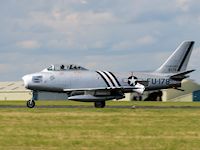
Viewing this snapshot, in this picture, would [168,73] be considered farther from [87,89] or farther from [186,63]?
[87,89]

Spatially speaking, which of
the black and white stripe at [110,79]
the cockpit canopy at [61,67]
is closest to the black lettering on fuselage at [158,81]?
the black and white stripe at [110,79]

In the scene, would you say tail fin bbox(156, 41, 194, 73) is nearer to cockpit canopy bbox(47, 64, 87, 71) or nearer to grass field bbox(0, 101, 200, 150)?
cockpit canopy bbox(47, 64, 87, 71)

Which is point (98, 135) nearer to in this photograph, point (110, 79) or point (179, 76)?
point (110, 79)

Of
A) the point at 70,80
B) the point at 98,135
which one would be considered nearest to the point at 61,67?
the point at 70,80

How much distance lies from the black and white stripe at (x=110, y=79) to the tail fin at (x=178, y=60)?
528 centimetres

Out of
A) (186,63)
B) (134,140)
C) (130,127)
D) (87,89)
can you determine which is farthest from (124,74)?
(134,140)

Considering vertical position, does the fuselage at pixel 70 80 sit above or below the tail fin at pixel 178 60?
below

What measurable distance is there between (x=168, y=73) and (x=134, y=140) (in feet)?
112

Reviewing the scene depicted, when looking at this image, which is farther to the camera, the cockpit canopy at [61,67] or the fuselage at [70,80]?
the cockpit canopy at [61,67]

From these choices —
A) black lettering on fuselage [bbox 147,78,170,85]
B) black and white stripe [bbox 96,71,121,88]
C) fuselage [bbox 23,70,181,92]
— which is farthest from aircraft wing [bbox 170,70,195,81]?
black and white stripe [bbox 96,71,121,88]

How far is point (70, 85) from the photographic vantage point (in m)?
50.6

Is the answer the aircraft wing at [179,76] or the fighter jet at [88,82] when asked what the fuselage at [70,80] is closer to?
the fighter jet at [88,82]

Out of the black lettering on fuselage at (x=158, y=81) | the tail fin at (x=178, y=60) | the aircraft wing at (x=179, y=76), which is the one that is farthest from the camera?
the tail fin at (x=178, y=60)

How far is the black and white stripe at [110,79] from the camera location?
50.6 m
